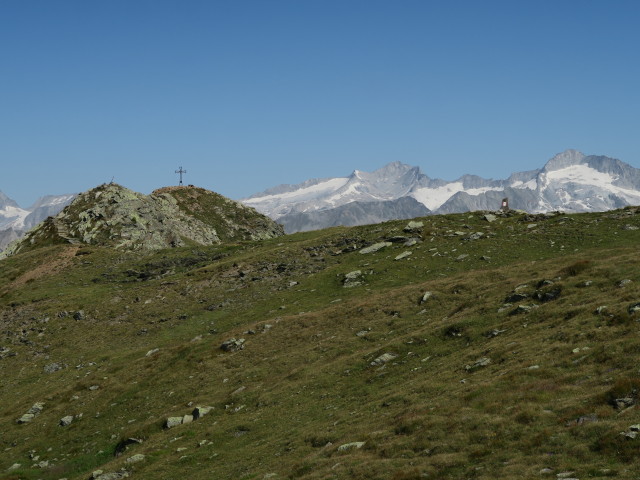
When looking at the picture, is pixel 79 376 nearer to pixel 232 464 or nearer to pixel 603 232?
pixel 232 464

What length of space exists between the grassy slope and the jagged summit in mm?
23038

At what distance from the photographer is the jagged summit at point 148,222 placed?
11281cm

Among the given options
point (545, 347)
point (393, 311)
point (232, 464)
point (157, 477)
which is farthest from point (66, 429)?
point (545, 347)

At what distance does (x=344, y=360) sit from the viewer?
→ 140ft

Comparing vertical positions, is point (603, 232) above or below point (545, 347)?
above

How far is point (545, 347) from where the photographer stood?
32656 mm

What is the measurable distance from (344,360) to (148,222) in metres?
84.6

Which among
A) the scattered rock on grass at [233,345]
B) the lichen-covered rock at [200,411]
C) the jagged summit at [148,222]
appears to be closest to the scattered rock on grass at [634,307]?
the lichen-covered rock at [200,411]

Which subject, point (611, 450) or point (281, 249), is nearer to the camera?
point (611, 450)

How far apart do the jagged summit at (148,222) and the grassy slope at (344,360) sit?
23.0 meters

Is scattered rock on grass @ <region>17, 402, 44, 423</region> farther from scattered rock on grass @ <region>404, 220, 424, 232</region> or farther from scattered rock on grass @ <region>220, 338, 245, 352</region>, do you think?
scattered rock on grass @ <region>404, 220, 424, 232</region>

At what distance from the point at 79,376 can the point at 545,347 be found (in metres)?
43.9

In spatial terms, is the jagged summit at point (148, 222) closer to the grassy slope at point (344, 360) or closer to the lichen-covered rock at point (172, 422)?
the grassy slope at point (344, 360)

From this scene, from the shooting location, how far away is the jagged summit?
112812mm
